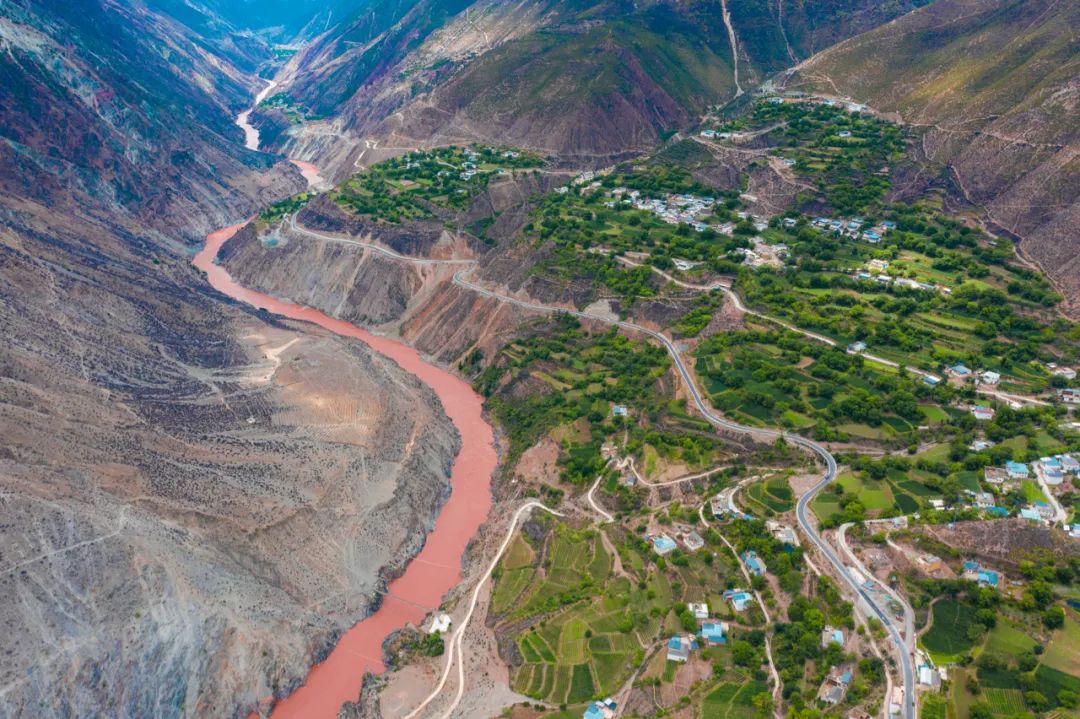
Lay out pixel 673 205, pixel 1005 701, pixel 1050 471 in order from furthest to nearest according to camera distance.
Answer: pixel 673 205, pixel 1050 471, pixel 1005 701

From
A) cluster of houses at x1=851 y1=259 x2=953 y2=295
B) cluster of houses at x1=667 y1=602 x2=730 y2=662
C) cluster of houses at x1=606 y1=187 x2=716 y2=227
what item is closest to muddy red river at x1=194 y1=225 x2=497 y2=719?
cluster of houses at x1=667 y1=602 x2=730 y2=662

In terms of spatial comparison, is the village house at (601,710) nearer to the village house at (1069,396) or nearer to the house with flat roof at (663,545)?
the house with flat roof at (663,545)

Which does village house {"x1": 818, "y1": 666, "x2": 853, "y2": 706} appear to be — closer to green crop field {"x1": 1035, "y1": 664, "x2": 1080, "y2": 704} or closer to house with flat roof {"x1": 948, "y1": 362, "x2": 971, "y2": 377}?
green crop field {"x1": 1035, "y1": 664, "x2": 1080, "y2": 704}

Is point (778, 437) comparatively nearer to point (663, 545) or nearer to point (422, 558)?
point (663, 545)

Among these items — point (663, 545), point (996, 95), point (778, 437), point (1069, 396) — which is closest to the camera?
point (663, 545)

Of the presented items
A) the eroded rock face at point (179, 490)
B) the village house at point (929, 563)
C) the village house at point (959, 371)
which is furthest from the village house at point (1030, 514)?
the eroded rock face at point (179, 490)

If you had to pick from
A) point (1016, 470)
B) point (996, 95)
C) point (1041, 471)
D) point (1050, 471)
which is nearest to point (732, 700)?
point (1016, 470)

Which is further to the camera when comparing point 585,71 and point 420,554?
point 585,71
